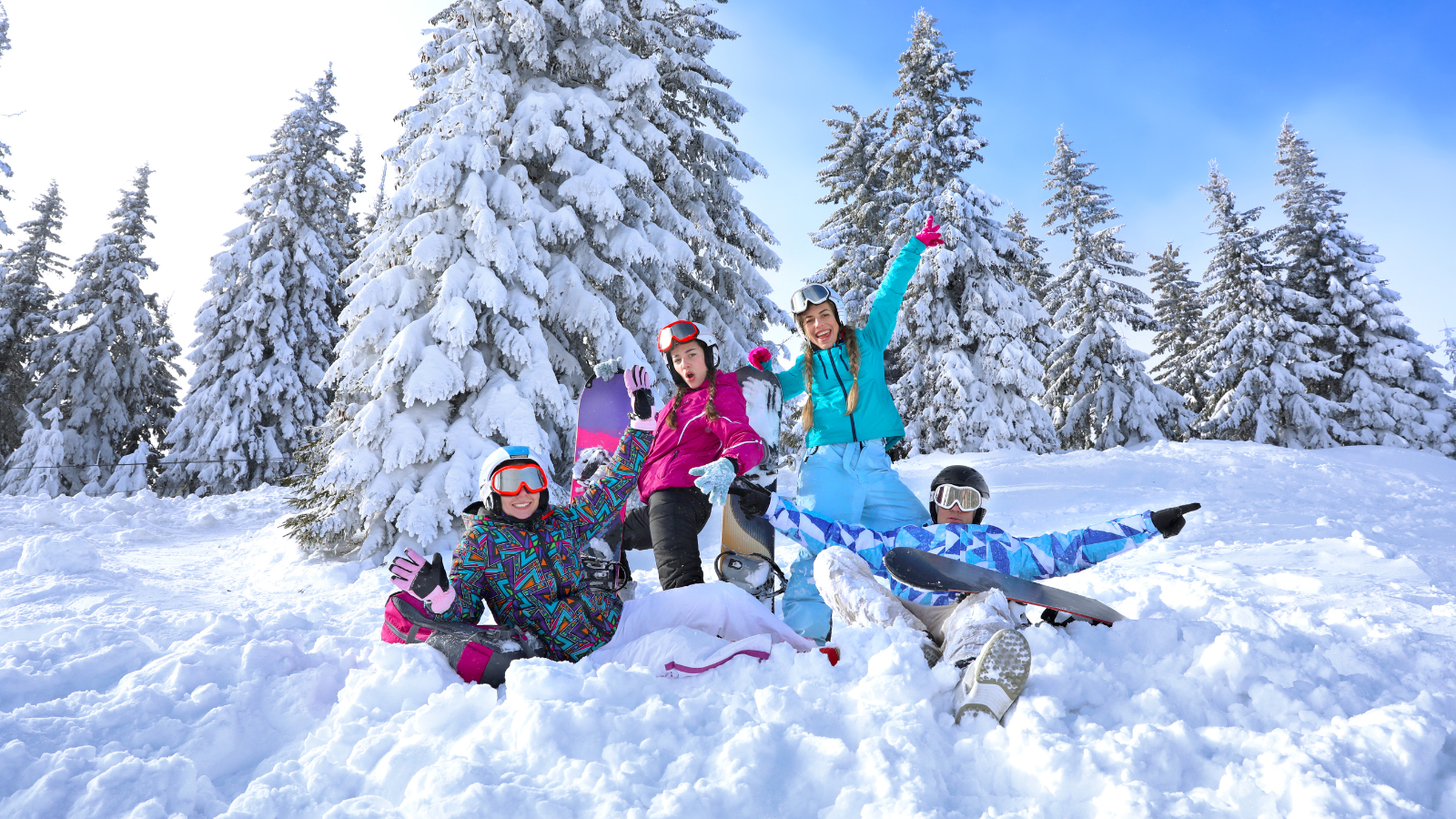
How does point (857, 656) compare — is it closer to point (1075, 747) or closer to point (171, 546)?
point (1075, 747)

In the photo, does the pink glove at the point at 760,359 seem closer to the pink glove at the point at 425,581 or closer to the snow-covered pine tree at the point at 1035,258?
the pink glove at the point at 425,581

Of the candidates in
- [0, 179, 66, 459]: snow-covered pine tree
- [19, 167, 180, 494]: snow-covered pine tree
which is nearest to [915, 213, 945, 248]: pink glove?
[19, 167, 180, 494]: snow-covered pine tree

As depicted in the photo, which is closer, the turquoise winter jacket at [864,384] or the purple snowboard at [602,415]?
the turquoise winter jacket at [864,384]

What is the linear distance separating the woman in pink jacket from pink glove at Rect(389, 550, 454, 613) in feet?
3.46

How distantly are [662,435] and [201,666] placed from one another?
2.32 metres

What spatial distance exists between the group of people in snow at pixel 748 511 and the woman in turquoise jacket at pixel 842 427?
1 cm

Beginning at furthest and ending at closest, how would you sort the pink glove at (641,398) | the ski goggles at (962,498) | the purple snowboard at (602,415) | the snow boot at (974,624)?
the purple snowboard at (602,415) → the pink glove at (641,398) → the ski goggles at (962,498) → the snow boot at (974,624)

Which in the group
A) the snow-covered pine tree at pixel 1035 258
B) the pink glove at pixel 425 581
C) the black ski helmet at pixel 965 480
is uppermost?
the snow-covered pine tree at pixel 1035 258

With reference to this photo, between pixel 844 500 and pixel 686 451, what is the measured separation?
92cm

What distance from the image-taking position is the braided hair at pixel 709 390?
3945 millimetres

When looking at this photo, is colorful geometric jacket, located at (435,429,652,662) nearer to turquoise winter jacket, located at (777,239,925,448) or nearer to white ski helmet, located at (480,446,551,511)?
white ski helmet, located at (480,446,551,511)

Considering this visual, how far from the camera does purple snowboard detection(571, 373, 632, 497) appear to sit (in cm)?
526

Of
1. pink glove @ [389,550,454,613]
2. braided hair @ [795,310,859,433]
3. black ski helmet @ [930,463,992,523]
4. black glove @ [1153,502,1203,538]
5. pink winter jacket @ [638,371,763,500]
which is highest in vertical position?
braided hair @ [795,310,859,433]

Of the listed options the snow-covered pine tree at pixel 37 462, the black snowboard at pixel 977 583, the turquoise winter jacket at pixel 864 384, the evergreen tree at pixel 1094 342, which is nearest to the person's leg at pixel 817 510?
the turquoise winter jacket at pixel 864 384
